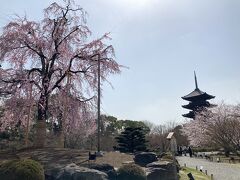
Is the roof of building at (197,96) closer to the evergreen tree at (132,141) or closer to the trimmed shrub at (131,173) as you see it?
the evergreen tree at (132,141)

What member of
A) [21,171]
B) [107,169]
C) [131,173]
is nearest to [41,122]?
[107,169]

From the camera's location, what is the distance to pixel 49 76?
1030 inches

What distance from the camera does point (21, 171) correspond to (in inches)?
515

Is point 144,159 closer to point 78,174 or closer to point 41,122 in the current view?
point 78,174

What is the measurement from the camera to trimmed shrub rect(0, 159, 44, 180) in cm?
1302

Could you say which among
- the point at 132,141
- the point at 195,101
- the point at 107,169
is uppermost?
the point at 195,101

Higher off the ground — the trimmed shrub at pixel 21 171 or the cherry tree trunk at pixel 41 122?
the cherry tree trunk at pixel 41 122

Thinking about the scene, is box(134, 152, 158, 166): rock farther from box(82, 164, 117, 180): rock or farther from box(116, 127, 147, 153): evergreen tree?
box(116, 127, 147, 153): evergreen tree

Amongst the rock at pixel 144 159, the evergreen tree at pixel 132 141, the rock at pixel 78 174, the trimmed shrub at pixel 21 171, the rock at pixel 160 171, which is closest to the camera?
the trimmed shrub at pixel 21 171

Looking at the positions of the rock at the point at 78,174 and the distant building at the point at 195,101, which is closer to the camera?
the rock at the point at 78,174

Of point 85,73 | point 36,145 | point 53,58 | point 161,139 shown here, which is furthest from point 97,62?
point 161,139

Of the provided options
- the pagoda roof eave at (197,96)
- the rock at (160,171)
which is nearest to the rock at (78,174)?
the rock at (160,171)

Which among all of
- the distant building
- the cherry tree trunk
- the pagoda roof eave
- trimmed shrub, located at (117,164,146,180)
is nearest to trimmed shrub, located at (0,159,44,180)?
trimmed shrub, located at (117,164,146,180)

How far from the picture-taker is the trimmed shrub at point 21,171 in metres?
13.0
